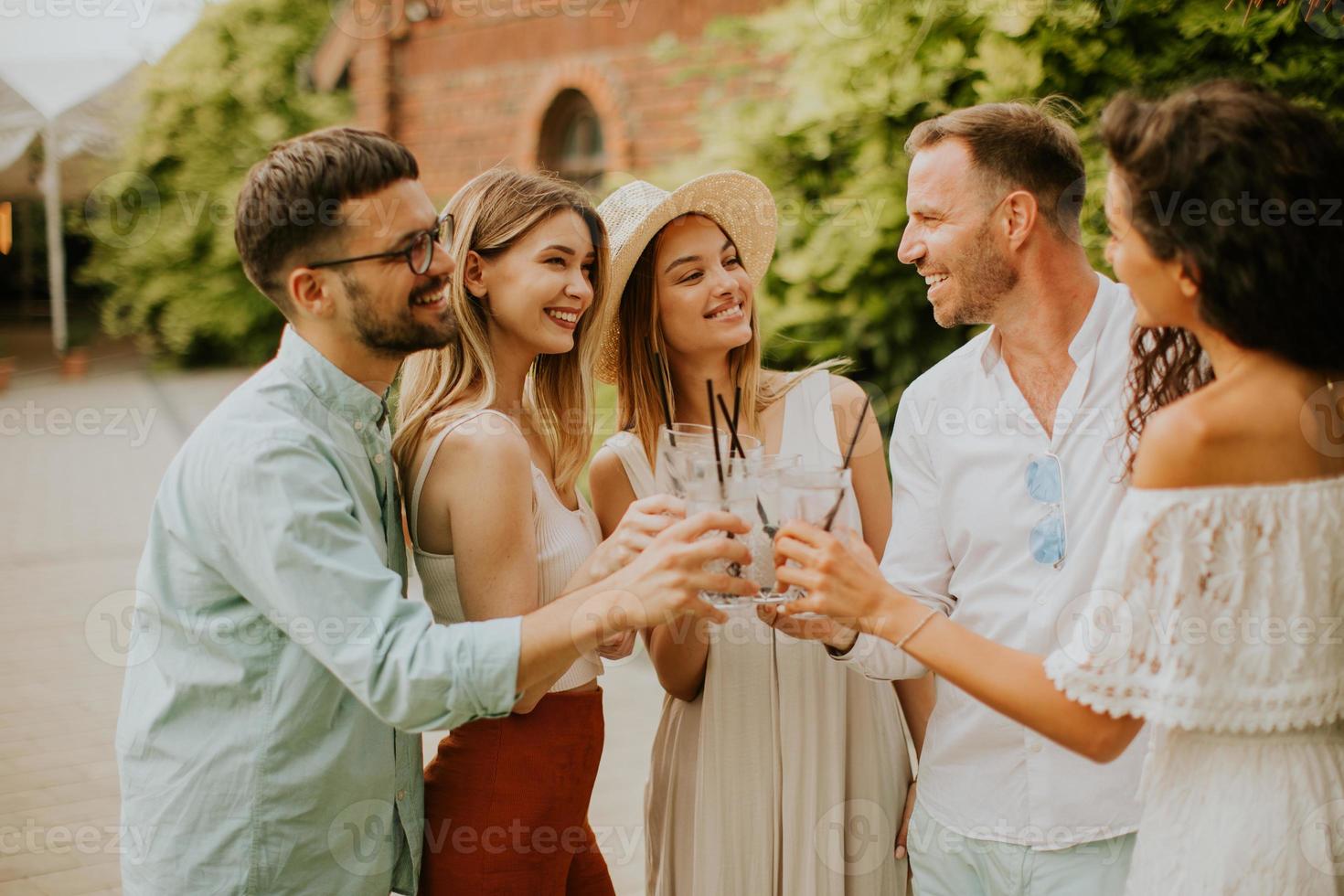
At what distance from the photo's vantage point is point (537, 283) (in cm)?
265

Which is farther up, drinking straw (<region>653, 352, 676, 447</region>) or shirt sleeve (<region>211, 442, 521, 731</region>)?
drinking straw (<region>653, 352, 676, 447</region>)

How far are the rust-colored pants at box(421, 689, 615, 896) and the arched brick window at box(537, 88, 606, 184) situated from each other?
947cm

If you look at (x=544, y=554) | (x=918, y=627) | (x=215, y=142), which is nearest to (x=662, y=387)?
(x=544, y=554)

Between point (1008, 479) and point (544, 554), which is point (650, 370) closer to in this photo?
point (544, 554)

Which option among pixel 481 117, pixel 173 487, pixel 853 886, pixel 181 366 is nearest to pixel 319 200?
pixel 173 487

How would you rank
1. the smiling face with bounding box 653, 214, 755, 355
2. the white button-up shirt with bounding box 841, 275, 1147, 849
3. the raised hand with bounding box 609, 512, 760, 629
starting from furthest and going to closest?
the smiling face with bounding box 653, 214, 755, 355 → the white button-up shirt with bounding box 841, 275, 1147, 849 → the raised hand with bounding box 609, 512, 760, 629

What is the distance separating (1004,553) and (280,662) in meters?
1.41

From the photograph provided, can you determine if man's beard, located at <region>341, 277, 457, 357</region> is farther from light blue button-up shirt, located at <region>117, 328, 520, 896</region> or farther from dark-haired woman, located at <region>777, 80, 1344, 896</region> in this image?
dark-haired woman, located at <region>777, 80, 1344, 896</region>

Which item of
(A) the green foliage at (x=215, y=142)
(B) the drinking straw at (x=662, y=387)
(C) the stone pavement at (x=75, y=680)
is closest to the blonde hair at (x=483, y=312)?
(B) the drinking straw at (x=662, y=387)

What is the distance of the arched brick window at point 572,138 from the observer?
11555mm

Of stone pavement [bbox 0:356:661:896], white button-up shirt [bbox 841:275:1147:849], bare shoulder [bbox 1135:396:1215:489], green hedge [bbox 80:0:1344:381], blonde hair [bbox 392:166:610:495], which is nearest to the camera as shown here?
bare shoulder [bbox 1135:396:1215:489]

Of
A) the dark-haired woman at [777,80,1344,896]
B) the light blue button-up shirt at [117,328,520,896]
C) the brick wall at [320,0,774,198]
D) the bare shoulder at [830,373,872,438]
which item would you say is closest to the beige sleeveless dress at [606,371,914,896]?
the bare shoulder at [830,373,872,438]

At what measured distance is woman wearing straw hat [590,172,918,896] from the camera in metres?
2.66

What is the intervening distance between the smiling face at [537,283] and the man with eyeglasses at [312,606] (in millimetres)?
434
